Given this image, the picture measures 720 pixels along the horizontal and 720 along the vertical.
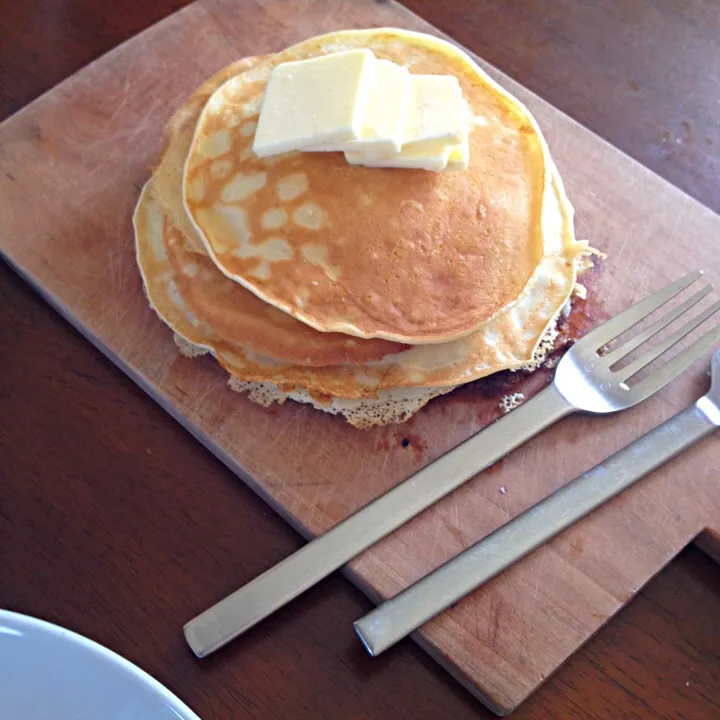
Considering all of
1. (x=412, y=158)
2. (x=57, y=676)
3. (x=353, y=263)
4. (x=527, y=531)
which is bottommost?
(x=527, y=531)

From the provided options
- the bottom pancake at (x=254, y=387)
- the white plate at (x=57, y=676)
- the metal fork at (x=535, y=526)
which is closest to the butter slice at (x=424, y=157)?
the bottom pancake at (x=254, y=387)

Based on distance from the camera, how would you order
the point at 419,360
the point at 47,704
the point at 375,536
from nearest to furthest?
the point at 47,704, the point at 375,536, the point at 419,360

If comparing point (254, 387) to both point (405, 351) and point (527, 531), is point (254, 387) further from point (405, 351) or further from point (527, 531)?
point (527, 531)

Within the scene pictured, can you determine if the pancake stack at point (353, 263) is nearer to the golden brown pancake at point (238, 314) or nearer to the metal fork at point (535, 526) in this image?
the golden brown pancake at point (238, 314)

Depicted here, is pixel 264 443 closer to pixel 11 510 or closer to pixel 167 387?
pixel 167 387

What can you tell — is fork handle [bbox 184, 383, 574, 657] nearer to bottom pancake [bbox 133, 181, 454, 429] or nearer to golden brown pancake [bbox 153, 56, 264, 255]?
bottom pancake [bbox 133, 181, 454, 429]

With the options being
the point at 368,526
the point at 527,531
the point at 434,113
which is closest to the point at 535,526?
the point at 527,531

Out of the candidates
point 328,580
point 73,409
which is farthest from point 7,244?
point 328,580
